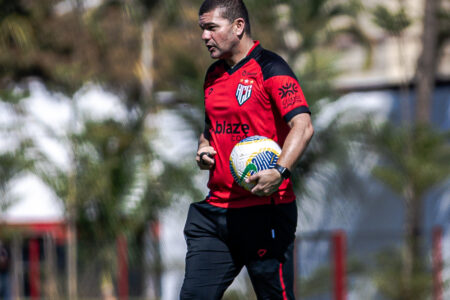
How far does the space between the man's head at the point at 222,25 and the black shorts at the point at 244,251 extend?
0.82 meters

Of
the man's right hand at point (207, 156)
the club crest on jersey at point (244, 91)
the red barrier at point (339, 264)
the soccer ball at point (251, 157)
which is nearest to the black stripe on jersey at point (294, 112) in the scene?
the soccer ball at point (251, 157)

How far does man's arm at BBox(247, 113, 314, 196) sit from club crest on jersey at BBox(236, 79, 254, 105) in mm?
291

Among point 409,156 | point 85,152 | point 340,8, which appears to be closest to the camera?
point 85,152

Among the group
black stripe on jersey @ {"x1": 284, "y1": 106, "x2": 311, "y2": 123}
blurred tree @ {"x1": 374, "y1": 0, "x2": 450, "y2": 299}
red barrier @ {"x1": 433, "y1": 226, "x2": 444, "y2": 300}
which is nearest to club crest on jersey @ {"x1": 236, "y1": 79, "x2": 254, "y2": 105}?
black stripe on jersey @ {"x1": 284, "y1": 106, "x2": 311, "y2": 123}

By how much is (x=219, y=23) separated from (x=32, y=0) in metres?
10.5

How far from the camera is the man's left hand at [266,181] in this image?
359 cm

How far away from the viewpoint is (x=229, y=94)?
3.97 m

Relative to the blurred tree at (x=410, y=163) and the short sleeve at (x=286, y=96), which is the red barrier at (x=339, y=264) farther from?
the short sleeve at (x=286, y=96)

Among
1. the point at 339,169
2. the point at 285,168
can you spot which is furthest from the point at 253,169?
the point at 339,169

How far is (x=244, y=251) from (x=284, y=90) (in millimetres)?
830

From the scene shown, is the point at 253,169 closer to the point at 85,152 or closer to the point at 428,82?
the point at 85,152

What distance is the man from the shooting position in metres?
3.92

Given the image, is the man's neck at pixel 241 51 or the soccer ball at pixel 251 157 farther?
the man's neck at pixel 241 51

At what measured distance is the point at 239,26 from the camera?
4.03 m
